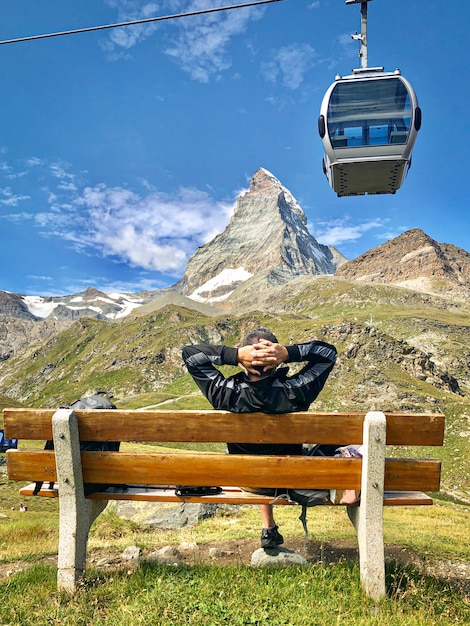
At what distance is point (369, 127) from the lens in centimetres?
1187

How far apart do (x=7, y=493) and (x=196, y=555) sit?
21422 millimetres

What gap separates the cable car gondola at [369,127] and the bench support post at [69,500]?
9.29 meters

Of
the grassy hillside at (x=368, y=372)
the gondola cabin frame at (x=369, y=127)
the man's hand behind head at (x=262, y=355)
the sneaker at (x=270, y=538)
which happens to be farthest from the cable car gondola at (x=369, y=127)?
the grassy hillside at (x=368, y=372)

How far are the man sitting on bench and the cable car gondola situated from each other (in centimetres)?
752

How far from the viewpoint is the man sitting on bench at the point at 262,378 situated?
5066 mm

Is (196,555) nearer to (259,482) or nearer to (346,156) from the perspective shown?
(259,482)

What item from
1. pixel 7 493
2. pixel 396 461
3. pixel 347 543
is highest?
pixel 396 461

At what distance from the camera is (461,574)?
6332 millimetres

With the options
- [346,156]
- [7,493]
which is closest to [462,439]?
[7,493]

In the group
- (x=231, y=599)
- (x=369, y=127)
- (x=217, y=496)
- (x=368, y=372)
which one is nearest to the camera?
(x=231, y=599)

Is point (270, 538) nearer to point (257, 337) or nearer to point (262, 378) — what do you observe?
point (262, 378)

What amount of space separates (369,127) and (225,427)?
9739 millimetres

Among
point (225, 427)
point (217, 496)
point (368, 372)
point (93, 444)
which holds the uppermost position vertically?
point (225, 427)

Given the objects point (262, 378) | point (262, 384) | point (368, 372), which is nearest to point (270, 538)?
point (262, 378)
